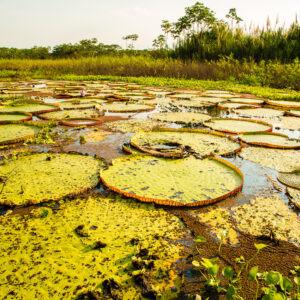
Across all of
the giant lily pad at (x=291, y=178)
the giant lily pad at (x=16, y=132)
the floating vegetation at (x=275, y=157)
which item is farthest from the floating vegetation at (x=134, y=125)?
the giant lily pad at (x=291, y=178)

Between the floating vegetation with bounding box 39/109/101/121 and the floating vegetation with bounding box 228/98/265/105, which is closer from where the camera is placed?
the floating vegetation with bounding box 39/109/101/121

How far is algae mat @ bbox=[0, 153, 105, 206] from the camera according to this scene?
5.02ft

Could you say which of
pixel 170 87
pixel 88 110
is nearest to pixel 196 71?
pixel 170 87

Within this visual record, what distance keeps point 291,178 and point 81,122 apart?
9.25 feet

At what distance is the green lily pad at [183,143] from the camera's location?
2.32m

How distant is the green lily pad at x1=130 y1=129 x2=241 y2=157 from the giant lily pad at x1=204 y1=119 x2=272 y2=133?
36 cm

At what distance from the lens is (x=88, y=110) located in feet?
14.5

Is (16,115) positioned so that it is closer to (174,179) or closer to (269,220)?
(174,179)

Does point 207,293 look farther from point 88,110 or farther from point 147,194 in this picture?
point 88,110

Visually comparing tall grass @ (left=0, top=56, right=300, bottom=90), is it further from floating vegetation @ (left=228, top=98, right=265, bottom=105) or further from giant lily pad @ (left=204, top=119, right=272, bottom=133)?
giant lily pad @ (left=204, top=119, right=272, bottom=133)

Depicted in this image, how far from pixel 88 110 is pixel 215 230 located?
3.65m

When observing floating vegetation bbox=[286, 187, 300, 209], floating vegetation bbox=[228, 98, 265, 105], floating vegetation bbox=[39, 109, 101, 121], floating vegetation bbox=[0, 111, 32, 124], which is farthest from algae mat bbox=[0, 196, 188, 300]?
floating vegetation bbox=[228, 98, 265, 105]

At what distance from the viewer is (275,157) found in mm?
→ 2223

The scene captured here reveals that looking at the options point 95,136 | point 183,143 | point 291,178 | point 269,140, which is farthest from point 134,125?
point 291,178
